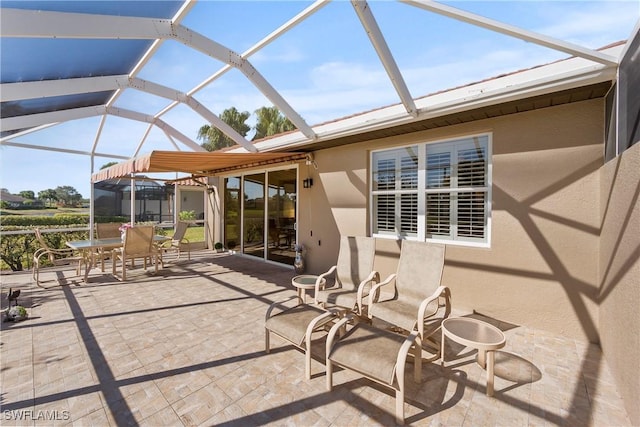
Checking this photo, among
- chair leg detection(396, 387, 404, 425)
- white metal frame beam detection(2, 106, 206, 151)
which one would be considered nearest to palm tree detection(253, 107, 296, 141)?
white metal frame beam detection(2, 106, 206, 151)

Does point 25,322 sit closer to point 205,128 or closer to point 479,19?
point 479,19

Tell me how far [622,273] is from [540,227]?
193cm

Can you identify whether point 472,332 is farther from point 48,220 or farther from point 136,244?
point 48,220

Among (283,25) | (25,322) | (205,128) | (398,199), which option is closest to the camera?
(283,25)

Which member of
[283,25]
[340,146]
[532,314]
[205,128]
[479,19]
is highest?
[205,128]

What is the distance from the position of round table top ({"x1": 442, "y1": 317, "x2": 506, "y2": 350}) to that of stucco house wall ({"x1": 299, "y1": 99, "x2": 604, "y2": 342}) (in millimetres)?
2386

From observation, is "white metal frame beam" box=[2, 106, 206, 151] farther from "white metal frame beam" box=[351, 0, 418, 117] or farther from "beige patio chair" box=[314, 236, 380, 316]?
"white metal frame beam" box=[351, 0, 418, 117]

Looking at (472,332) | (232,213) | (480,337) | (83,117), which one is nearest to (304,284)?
(472,332)

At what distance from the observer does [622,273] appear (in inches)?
155

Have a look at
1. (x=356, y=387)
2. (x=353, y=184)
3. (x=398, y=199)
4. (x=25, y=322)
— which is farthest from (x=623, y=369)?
(x=25, y=322)

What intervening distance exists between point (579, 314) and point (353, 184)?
6153 millimetres

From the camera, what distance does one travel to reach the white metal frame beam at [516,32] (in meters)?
4.25

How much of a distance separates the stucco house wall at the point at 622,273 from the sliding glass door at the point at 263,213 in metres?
8.73

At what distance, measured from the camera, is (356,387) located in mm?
3904
